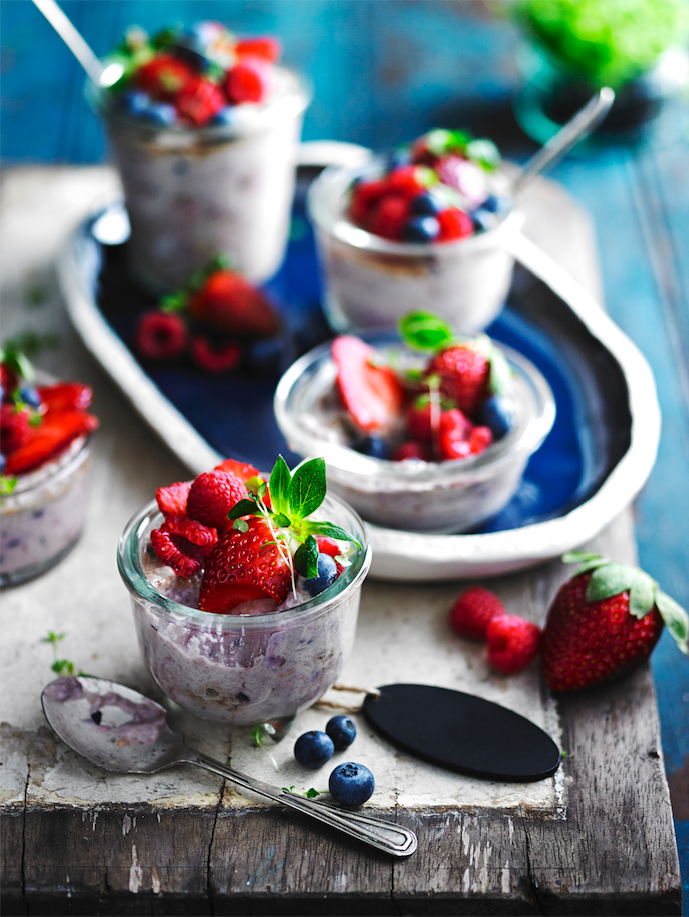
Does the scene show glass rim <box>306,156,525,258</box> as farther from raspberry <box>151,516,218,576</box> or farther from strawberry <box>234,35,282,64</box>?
raspberry <box>151,516,218,576</box>

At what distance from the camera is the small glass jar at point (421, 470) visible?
198 cm

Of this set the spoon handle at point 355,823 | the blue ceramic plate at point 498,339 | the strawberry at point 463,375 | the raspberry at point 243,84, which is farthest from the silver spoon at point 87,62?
the spoon handle at point 355,823

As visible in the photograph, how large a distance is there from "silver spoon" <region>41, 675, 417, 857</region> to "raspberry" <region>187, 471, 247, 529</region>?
1.22 ft

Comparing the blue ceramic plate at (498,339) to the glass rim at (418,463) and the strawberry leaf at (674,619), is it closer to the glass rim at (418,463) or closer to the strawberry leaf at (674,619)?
the glass rim at (418,463)

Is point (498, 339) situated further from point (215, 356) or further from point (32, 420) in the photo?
point (32, 420)

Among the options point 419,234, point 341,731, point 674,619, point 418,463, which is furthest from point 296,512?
point 419,234

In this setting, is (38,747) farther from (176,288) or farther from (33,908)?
(176,288)

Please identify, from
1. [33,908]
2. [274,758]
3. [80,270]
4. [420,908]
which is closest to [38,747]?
[33,908]

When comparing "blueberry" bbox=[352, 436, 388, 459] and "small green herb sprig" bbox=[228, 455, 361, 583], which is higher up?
"small green herb sprig" bbox=[228, 455, 361, 583]

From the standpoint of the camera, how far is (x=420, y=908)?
149 cm

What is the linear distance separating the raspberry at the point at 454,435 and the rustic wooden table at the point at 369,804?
12.7 inches

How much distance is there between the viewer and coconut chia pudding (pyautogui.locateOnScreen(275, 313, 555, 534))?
1992mm

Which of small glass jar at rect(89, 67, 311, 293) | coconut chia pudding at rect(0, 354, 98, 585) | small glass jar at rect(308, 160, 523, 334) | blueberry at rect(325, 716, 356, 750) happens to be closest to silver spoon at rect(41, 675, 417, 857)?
blueberry at rect(325, 716, 356, 750)

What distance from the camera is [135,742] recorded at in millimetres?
1636
